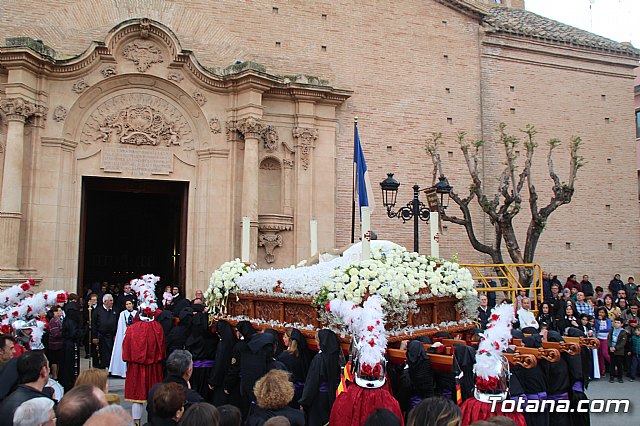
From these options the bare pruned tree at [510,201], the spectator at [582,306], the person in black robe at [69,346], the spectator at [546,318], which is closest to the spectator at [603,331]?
the spectator at [582,306]

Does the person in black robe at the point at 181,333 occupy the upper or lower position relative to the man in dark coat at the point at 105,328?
upper

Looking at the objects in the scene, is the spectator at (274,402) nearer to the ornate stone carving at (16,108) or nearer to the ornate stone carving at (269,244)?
the ornate stone carving at (269,244)

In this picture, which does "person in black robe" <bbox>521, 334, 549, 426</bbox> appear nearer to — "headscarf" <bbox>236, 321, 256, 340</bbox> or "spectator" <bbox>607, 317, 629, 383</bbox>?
"headscarf" <bbox>236, 321, 256, 340</bbox>

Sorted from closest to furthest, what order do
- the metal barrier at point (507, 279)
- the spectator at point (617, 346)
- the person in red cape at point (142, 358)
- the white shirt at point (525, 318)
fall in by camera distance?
1. the person in red cape at point (142, 358)
2. the white shirt at point (525, 318)
3. the spectator at point (617, 346)
4. the metal barrier at point (507, 279)

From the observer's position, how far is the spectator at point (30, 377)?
4809mm

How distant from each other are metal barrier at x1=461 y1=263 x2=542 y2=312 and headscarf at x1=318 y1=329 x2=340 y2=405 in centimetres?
980

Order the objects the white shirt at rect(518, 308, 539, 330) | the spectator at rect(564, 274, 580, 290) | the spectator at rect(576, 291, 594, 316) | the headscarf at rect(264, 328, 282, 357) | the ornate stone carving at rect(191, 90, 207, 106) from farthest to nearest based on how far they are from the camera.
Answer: the spectator at rect(564, 274, 580, 290) < the ornate stone carving at rect(191, 90, 207, 106) < the spectator at rect(576, 291, 594, 316) < the white shirt at rect(518, 308, 539, 330) < the headscarf at rect(264, 328, 282, 357)

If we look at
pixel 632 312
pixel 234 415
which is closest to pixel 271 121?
pixel 632 312

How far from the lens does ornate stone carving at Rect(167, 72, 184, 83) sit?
53.7 feet

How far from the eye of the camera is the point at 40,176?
600 inches

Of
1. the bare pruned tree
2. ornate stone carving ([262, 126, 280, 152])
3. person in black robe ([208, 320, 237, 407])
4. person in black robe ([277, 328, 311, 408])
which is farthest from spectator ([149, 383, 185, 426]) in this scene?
the bare pruned tree

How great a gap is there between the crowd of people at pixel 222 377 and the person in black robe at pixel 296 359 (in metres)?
0.01

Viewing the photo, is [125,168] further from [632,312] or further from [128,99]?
[632,312]

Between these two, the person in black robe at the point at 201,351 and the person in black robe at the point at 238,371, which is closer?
the person in black robe at the point at 238,371
